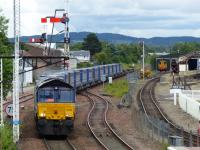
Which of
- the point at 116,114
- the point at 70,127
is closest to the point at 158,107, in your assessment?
the point at 116,114

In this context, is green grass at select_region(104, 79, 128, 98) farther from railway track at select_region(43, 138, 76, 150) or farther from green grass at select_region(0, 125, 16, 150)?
green grass at select_region(0, 125, 16, 150)

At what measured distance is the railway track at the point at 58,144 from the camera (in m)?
29.4

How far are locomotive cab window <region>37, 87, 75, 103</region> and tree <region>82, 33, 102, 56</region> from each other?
135616 millimetres

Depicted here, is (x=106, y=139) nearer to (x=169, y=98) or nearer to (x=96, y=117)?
(x=96, y=117)

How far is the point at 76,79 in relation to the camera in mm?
60688

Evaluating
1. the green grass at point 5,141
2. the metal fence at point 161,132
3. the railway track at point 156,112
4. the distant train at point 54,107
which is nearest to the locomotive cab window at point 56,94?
the distant train at point 54,107

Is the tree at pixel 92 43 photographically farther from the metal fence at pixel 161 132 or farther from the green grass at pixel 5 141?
the green grass at pixel 5 141

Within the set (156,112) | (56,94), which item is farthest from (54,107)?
(156,112)

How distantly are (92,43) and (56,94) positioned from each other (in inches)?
5589

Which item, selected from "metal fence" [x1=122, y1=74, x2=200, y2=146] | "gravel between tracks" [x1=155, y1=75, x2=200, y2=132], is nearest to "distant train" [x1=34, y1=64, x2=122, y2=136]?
"metal fence" [x1=122, y1=74, x2=200, y2=146]

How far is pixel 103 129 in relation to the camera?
36406 mm

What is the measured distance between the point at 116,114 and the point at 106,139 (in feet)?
40.2

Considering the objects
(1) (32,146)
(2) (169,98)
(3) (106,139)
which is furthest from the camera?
(2) (169,98)

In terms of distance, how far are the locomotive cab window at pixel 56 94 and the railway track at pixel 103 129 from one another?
9.07 feet
